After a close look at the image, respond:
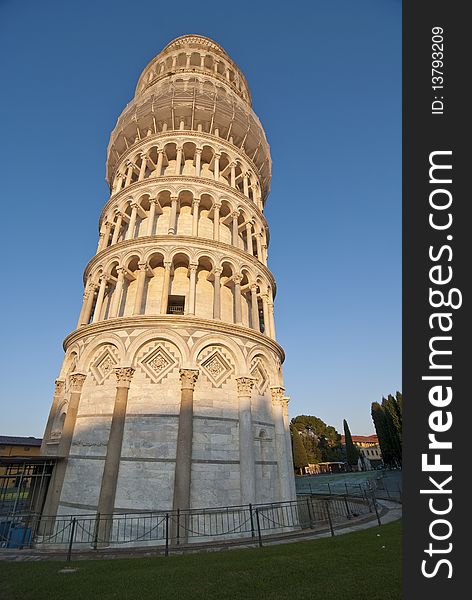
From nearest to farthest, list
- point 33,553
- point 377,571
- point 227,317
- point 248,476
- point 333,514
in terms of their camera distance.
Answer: point 377,571 → point 33,553 → point 248,476 → point 333,514 → point 227,317

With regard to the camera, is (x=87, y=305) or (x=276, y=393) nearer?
(x=276, y=393)

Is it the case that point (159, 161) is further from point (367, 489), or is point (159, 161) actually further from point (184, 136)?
point (367, 489)

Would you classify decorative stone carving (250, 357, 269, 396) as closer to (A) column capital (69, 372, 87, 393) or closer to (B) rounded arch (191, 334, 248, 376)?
(B) rounded arch (191, 334, 248, 376)

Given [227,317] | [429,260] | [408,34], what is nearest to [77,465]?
[227,317]

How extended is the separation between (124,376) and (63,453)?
4.23 meters

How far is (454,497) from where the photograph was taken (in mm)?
3939

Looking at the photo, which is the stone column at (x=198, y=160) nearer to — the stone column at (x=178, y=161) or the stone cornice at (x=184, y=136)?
the stone column at (x=178, y=161)

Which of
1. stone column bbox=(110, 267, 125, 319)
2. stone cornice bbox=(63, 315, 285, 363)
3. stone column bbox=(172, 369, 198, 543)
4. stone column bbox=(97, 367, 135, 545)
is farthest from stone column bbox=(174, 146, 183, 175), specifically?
stone column bbox=(172, 369, 198, 543)

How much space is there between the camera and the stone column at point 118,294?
55.9ft

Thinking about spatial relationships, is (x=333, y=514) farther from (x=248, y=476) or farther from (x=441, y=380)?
(x=441, y=380)

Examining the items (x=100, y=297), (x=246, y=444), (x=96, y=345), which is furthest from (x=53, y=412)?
(x=246, y=444)

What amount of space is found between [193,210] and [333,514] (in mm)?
19267

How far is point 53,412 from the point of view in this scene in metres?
16.7

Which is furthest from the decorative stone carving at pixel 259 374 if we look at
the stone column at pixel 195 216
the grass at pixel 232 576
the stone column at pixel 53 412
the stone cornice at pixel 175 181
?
the stone cornice at pixel 175 181
